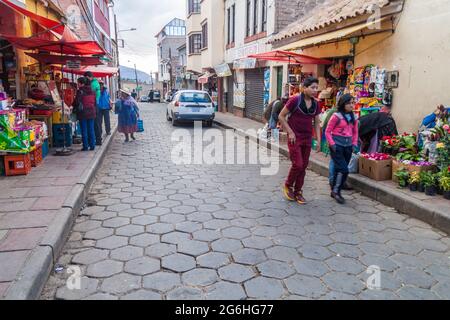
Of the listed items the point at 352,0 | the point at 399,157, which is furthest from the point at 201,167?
the point at 352,0

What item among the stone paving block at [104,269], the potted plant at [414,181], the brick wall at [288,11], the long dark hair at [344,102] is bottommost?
the stone paving block at [104,269]

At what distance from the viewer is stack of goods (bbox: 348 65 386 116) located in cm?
768

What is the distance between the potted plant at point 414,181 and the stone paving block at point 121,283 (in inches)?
173

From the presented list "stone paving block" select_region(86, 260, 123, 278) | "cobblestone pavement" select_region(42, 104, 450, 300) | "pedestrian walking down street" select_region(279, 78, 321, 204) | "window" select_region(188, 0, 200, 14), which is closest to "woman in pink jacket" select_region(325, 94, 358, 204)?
"pedestrian walking down street" select_region(279, 78, 321, 204)

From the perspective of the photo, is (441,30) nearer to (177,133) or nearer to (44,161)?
(44,161)

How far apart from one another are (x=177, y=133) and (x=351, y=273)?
11.2 meters

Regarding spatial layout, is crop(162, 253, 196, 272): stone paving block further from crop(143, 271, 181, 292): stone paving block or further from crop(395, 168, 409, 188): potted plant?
crop(395, 168, 409, 188): potted plant

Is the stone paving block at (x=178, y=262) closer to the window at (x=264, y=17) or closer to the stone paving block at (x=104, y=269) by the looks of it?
the stone paving block at (x=104, y=269)

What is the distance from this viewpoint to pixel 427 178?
543 cm

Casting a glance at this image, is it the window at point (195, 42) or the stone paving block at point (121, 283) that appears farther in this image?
the window at point (195, 42)

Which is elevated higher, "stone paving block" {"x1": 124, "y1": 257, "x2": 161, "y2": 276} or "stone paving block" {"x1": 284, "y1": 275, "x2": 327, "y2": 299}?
"stone paving block" {"x1": 124, "y1": 257, "x2": 161, "y2": 276}

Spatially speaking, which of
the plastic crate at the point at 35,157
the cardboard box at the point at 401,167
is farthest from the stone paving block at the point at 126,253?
the cardboard box at the point at 401,167

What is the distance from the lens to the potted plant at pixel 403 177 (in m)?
5.72

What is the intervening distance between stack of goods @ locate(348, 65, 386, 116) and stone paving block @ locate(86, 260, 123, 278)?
20.0 feet
